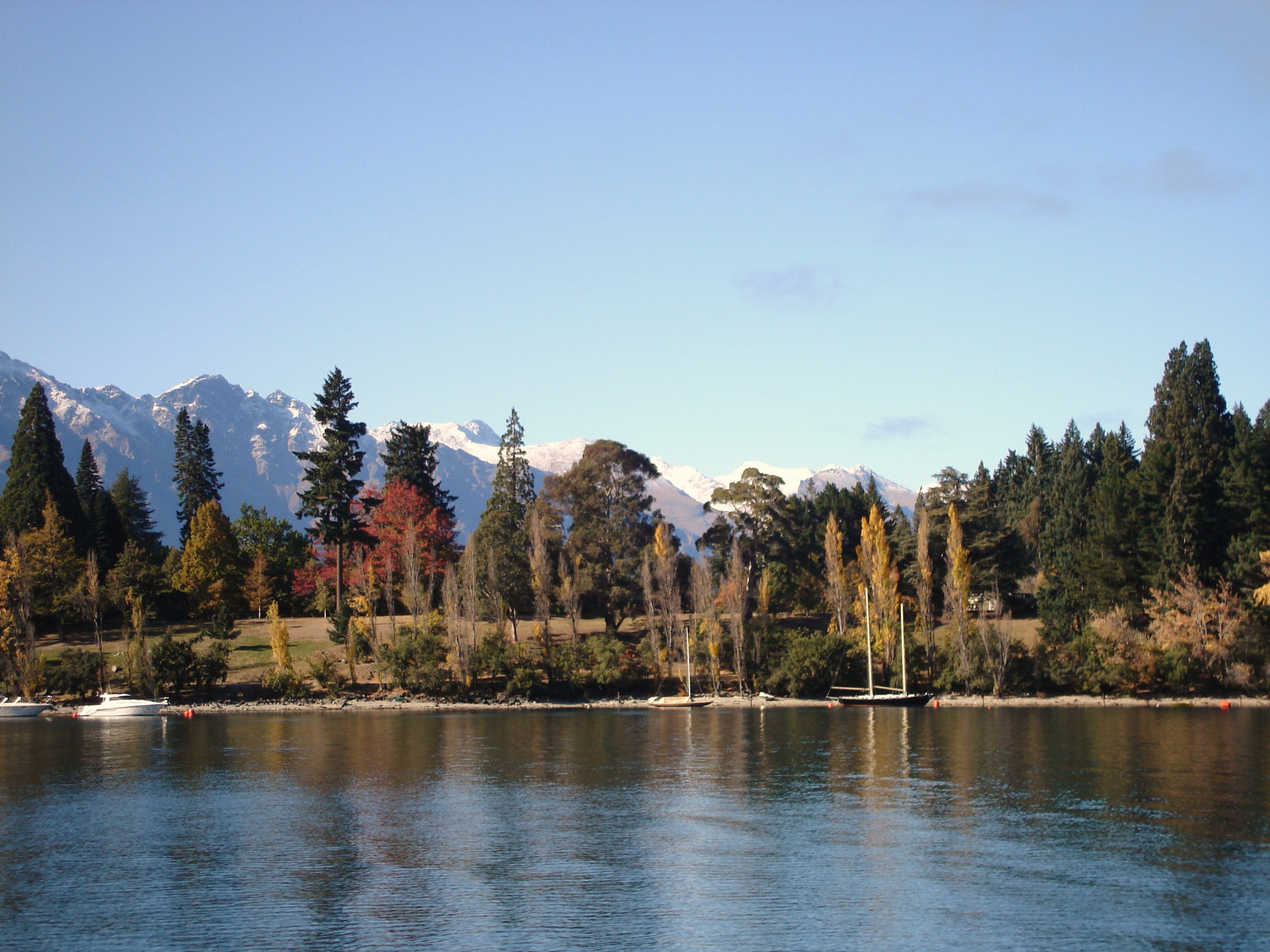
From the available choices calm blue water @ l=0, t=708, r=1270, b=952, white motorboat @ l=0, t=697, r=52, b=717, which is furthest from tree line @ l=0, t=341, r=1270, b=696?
calm blue water @ l=0, t=708, r=1270, b=952

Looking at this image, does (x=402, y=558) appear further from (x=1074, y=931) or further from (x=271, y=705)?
(x=1074, y=931)

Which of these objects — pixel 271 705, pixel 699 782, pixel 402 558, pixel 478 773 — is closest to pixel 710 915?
pixel 699 782

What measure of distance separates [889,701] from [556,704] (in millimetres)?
26903

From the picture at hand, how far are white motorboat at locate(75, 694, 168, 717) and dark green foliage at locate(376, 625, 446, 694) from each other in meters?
Answer: 17.4

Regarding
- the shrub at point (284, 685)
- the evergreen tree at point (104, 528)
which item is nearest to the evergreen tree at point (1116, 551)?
the shrub at point (284, 685)

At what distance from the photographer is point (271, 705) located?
289 ft

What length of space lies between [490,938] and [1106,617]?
240 feet

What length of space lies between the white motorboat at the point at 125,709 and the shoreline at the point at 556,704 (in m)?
0.98

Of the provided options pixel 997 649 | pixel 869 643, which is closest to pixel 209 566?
pixel 869 643

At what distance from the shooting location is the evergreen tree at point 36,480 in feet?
344

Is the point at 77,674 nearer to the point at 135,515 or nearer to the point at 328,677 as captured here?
the point at 328,677

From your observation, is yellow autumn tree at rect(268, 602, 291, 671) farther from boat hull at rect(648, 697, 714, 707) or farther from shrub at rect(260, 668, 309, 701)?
boat hull at rect(648, 697, 714, 707)

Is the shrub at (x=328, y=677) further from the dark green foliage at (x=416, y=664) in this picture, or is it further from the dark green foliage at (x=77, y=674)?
the dark green foliage at (x=77, y=674)

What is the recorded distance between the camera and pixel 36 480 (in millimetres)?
106500
